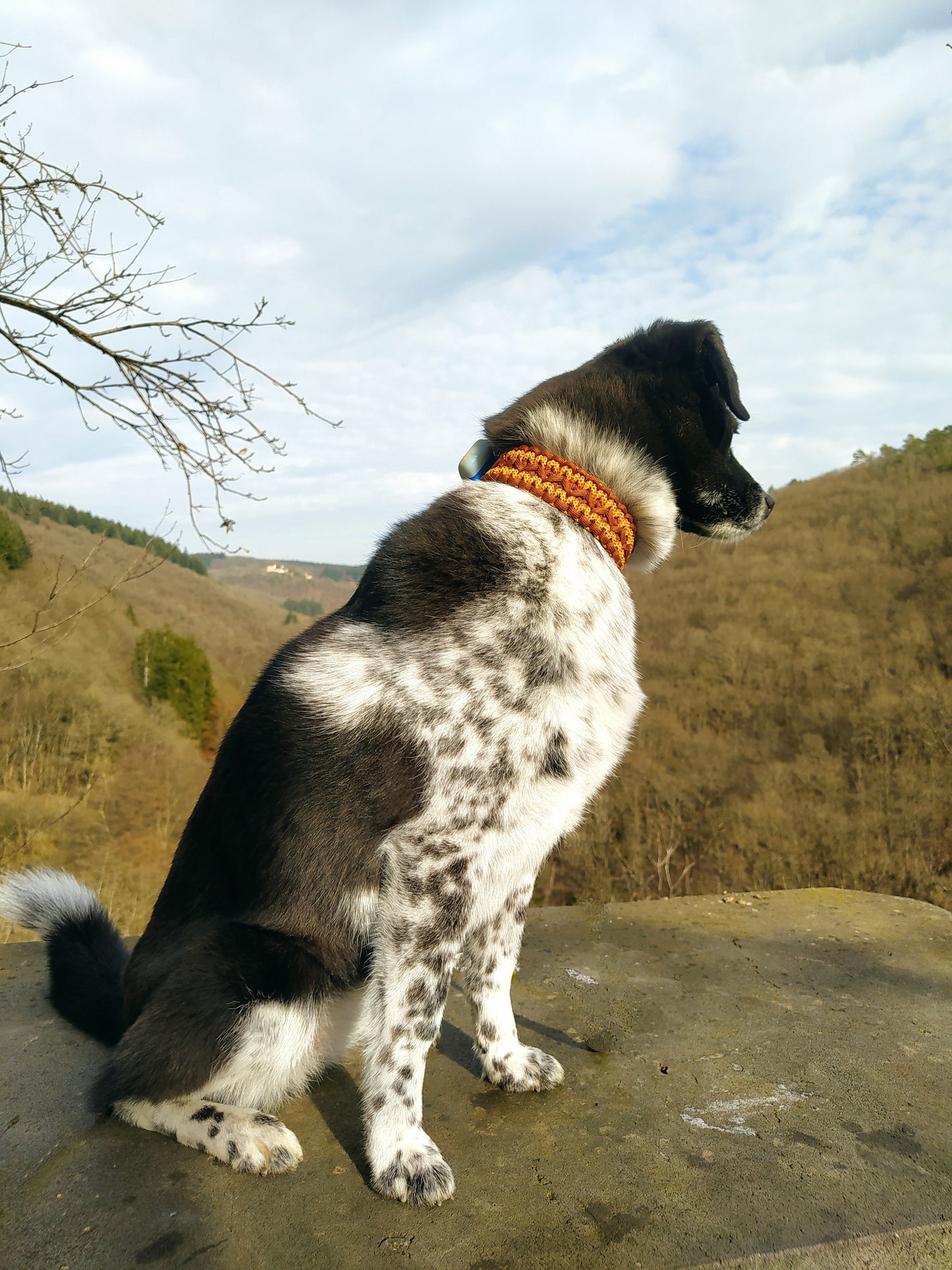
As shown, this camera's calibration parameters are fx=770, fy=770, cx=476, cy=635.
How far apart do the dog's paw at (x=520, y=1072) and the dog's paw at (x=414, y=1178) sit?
537mm

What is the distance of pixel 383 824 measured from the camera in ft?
7.09

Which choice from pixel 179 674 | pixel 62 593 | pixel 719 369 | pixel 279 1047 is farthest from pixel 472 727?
pixel 179 674

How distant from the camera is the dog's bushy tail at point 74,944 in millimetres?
2877

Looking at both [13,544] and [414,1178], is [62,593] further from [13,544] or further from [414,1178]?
[13,544]

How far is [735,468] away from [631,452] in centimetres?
48

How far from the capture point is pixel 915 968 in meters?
3.68

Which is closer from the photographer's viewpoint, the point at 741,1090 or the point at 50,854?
the point at 741,1090

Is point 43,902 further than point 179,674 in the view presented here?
No

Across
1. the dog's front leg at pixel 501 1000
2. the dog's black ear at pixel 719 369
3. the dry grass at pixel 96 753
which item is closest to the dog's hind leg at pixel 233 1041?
the dog's front leg at pixel 501 1000

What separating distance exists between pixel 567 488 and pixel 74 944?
253 cm

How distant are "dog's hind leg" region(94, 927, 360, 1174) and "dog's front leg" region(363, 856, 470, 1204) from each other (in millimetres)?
200

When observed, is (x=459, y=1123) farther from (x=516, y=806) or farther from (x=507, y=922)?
(x=516, y=806)

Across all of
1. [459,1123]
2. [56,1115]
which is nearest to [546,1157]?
[459,1123]

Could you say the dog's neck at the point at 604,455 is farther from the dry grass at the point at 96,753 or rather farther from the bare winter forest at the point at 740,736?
the bare winter forest at the point at 740,736
